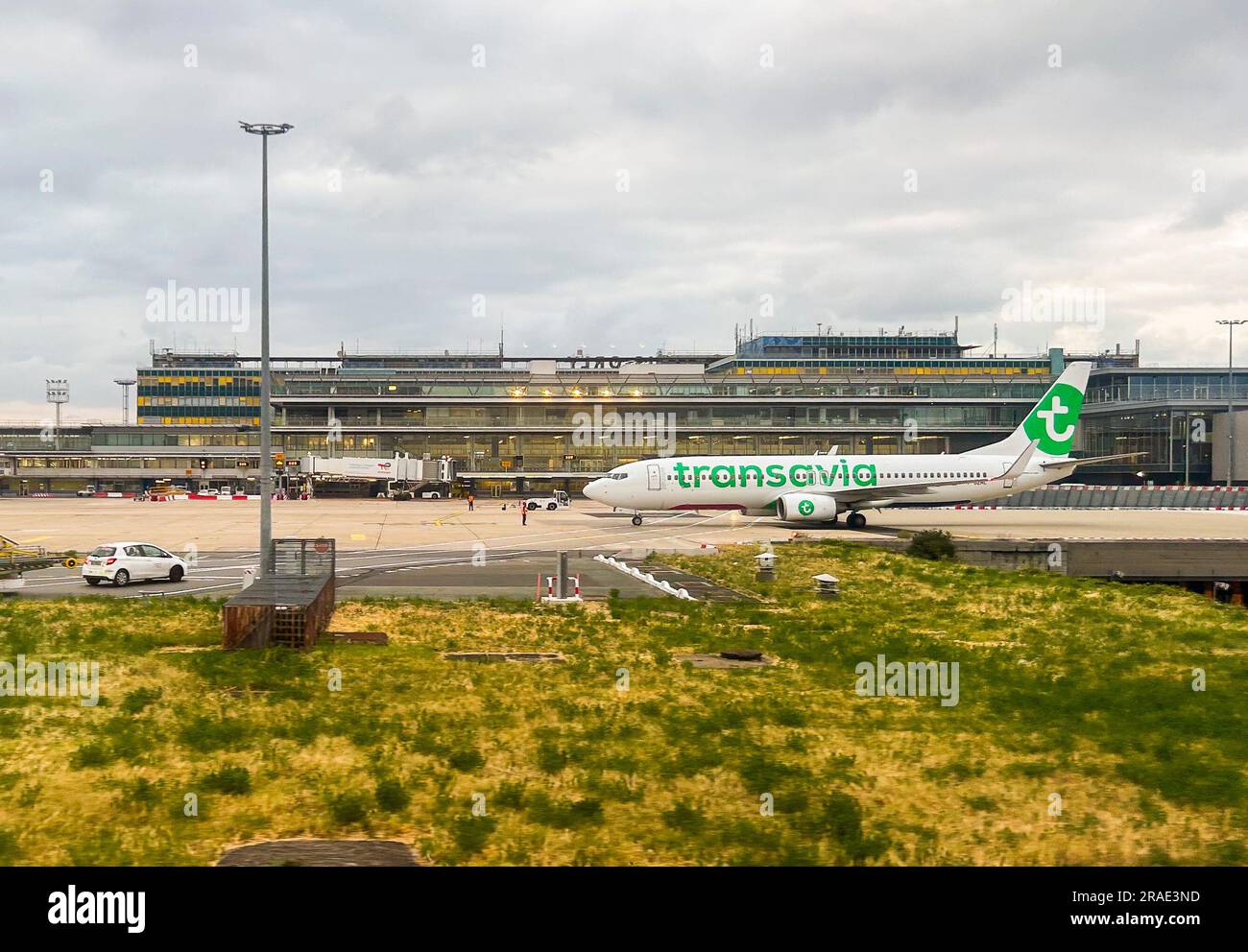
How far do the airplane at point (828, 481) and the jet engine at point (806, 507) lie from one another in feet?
3.51

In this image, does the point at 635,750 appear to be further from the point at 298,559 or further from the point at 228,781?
the point at 298,559

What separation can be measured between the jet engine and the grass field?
35272 mm

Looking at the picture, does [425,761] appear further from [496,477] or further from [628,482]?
[496,477]

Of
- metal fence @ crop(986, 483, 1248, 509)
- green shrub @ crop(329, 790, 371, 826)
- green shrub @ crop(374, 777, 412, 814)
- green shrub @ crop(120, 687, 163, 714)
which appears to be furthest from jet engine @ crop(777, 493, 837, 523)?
green shrub @ crop(329, 790, 371, 826)

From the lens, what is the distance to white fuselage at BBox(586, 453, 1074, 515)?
60531mm

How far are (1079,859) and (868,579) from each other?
2380 cm

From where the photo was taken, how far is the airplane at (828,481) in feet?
198

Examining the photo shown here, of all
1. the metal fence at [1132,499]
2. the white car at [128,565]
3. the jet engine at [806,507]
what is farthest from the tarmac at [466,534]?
the metal fence at [1132,499]

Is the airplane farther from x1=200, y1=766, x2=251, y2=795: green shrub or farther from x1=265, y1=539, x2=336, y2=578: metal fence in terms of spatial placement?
x1=200, y1=766, x2=251, y2=795: green shrub

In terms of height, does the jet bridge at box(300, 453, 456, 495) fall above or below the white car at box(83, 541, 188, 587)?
above

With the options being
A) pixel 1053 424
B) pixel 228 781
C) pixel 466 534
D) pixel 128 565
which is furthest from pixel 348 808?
pixel 1053 424

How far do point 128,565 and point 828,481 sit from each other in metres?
42.7

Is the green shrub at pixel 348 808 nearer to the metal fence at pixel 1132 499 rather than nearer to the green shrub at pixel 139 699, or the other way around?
the green shrub at pixel 139 699

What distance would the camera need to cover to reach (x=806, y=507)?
57.4 meters
